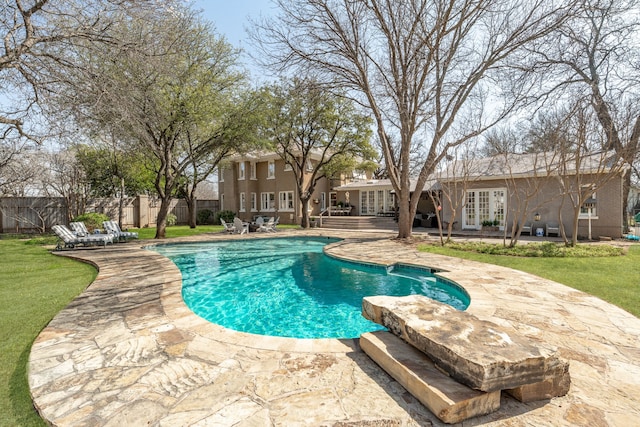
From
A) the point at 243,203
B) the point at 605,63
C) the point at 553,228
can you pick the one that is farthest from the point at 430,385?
the point at 243,203

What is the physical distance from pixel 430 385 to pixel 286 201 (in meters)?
23.1

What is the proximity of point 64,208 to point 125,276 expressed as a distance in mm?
15501

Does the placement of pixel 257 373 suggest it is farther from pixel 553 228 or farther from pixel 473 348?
pixel 553 228

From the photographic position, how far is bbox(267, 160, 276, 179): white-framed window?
25583 millimetres

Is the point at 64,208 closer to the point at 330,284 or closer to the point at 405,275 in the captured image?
the point at 330,284

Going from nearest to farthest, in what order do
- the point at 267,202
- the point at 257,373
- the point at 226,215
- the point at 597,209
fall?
1. the point at 257,373
2. the point at 597,209
3. the point at 226,215
4. the point at 267,202

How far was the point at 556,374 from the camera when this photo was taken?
2.40 metres

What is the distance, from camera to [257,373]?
9.37 feet

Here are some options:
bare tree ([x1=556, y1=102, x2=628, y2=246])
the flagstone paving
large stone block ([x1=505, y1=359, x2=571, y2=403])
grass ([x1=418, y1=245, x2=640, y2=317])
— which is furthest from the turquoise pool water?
bare tree ([x1=556, y1=102, x2=628, y2=246])

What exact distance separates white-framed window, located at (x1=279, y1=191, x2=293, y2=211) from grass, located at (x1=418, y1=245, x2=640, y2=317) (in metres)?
15.5

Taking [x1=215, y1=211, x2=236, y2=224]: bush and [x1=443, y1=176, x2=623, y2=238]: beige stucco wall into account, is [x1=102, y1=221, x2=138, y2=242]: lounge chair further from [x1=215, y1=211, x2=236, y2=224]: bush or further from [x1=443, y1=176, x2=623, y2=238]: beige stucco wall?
[x1=443, y1=176, x2=623, y2=238]: beige stucco wall

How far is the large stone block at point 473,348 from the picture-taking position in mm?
2178

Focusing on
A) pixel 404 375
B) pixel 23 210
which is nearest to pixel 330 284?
pixel 404 375

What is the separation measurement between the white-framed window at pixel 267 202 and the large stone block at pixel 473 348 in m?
23.1
